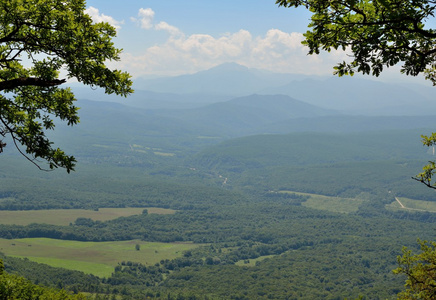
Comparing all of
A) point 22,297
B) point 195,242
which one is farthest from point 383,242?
point 22,297

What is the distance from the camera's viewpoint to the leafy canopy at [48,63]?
34.7 ft

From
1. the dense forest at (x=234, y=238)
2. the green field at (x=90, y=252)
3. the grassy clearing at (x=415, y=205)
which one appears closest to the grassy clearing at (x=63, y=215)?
the dense forest at (x=234, y=238)

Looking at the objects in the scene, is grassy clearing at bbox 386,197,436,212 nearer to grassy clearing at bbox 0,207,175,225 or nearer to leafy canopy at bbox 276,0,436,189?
grassy clearing at bbox 0,207,175,225

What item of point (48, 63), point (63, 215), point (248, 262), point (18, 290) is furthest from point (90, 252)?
point (48, 63)

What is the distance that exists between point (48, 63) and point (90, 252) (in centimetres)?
10719

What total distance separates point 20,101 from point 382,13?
1038 cm

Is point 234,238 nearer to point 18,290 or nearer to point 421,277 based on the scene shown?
point 18,290

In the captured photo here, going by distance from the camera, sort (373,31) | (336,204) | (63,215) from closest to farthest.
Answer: (373,31), (63,215), (336,204)

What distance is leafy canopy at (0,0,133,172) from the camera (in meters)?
10.6

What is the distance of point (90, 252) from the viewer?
11194cm

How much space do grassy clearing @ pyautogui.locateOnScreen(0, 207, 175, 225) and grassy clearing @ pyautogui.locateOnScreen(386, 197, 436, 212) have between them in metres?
92.3

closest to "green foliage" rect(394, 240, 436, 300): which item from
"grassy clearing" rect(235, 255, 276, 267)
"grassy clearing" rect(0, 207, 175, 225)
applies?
"grassy clearing" rect(235, 255, 276, 267)

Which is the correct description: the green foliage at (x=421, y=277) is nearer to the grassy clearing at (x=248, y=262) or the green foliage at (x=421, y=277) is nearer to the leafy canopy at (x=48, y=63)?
the leafy canopy at (x=48, y=63)

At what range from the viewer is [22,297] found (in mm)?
24938
